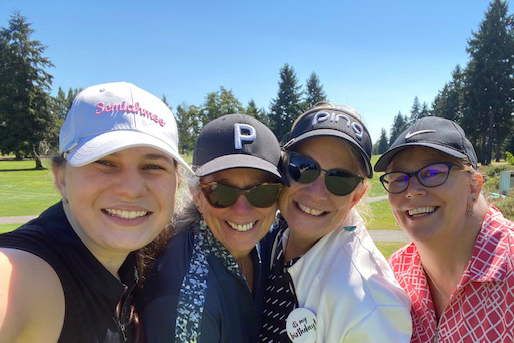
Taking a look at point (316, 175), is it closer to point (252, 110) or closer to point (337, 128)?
point (337, 128)

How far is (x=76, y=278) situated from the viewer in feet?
5.52

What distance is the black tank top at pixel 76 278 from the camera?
1.55m

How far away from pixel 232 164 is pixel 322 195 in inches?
31.4

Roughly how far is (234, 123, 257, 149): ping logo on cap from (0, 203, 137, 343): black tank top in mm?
1158

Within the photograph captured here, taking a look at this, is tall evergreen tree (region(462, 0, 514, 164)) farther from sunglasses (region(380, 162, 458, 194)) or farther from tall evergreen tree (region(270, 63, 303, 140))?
sunglasses (region(380, 162, 458, 194))

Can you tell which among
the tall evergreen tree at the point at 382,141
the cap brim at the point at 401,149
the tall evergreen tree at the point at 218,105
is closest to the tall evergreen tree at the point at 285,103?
the tall evergreen tree at the point at 218,105

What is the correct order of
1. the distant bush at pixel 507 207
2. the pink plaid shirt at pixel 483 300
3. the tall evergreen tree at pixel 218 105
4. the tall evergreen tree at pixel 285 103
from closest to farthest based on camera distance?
the pink plaid shirt at pixel 483 300, the distant bush at pixel 507 207, the tall evergreen tree at pixel 218 105, the tall evergreen tree at pixel 285 103

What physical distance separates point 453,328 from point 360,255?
0.94 meters

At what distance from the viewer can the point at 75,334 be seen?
1572 millimetres

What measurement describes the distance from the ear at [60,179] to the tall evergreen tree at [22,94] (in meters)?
46.4

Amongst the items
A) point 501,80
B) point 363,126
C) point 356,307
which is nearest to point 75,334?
point 356,307

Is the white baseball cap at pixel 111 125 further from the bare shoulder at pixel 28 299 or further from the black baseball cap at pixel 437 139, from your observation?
the black baseball cap at pixel 437 139

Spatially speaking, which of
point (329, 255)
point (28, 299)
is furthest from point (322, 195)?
point (28, 299)

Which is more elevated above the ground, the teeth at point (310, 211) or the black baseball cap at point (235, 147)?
the black baseball cap at point (235, 147)
